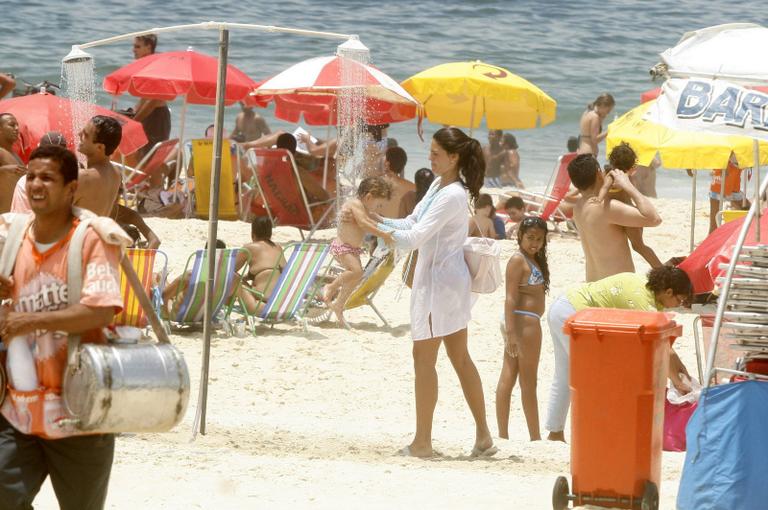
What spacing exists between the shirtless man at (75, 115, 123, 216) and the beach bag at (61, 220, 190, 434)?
2637 millimetres

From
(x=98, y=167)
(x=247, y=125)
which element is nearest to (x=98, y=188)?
(x=98, y=167)

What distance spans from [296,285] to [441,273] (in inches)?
128

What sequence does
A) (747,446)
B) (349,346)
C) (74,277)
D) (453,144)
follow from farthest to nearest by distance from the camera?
(349,346), (453,144), (747,446), (74,277)

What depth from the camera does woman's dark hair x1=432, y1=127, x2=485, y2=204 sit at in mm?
5941

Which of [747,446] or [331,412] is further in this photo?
[331,412]

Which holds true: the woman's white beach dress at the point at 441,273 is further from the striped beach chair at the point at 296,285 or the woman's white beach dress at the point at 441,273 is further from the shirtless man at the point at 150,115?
the shirtless man at the point at 150,115

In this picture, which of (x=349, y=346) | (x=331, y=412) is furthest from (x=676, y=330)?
(x=349, y=346)

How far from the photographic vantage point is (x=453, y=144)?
5.96 metres

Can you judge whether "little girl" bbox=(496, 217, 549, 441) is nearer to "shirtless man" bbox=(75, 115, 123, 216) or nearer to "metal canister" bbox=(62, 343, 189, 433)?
"shirtless man" bbox=(75, 115, 123, 216)

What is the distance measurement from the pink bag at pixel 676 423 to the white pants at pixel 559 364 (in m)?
0.48

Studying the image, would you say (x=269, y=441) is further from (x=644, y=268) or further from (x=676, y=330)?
(x=644, y=268)

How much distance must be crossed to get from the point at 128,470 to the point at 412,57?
22933 millimetres

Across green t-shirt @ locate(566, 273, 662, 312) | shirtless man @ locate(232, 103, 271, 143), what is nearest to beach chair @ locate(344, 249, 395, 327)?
green t-shirt @ locate(566, 273, 662, 312)

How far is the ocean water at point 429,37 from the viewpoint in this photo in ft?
82.0
